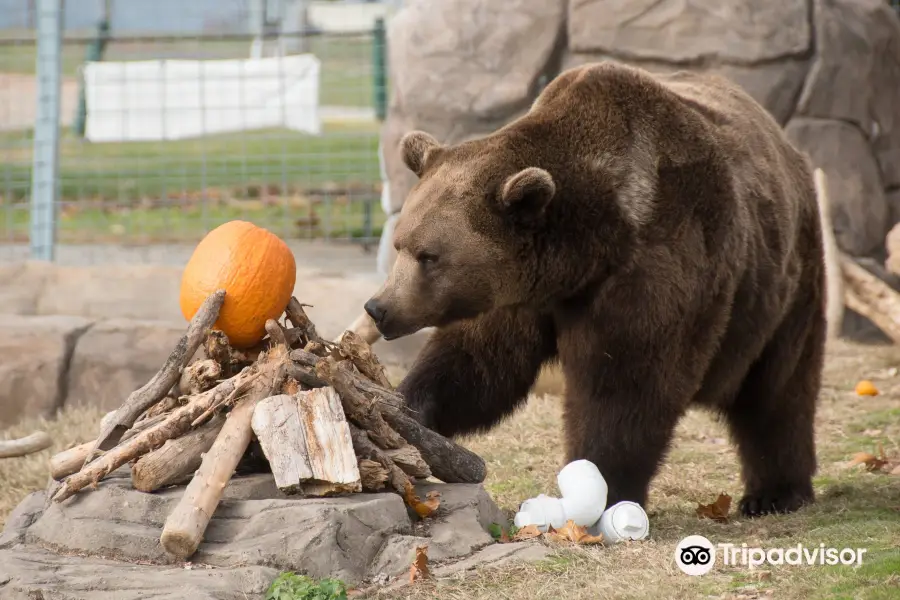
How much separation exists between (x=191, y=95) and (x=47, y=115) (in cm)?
134

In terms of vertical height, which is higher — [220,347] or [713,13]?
[713,13]

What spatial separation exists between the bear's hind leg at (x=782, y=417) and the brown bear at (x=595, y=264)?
47 centimetres

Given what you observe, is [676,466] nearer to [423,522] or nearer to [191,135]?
[423,522]

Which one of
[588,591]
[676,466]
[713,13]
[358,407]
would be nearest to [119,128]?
[713,13]

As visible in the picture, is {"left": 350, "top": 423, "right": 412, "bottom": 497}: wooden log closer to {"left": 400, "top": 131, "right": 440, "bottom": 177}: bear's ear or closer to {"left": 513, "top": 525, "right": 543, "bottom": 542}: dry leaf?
{"left": 513, "top": 525, "right": 543, "bottom": 542}: dry leaf

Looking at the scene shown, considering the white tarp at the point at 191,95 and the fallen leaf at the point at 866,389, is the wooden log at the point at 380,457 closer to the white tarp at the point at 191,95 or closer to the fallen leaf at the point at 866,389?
the fallen leaf at the point at 866,389

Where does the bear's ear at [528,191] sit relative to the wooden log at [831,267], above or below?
above

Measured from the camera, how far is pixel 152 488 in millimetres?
4039

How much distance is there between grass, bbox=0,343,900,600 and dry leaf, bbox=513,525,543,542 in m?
0.22

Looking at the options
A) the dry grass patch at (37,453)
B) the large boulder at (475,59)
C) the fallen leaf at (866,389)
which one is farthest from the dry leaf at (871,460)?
the large boulder at (475,59)

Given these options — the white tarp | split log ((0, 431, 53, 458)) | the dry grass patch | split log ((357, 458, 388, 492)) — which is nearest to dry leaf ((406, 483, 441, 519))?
split log ((357, 458, 388, 492))

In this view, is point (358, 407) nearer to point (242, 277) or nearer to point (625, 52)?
point (242, 277)

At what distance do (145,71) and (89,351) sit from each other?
3125mm

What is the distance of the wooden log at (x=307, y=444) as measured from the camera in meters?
3.94
